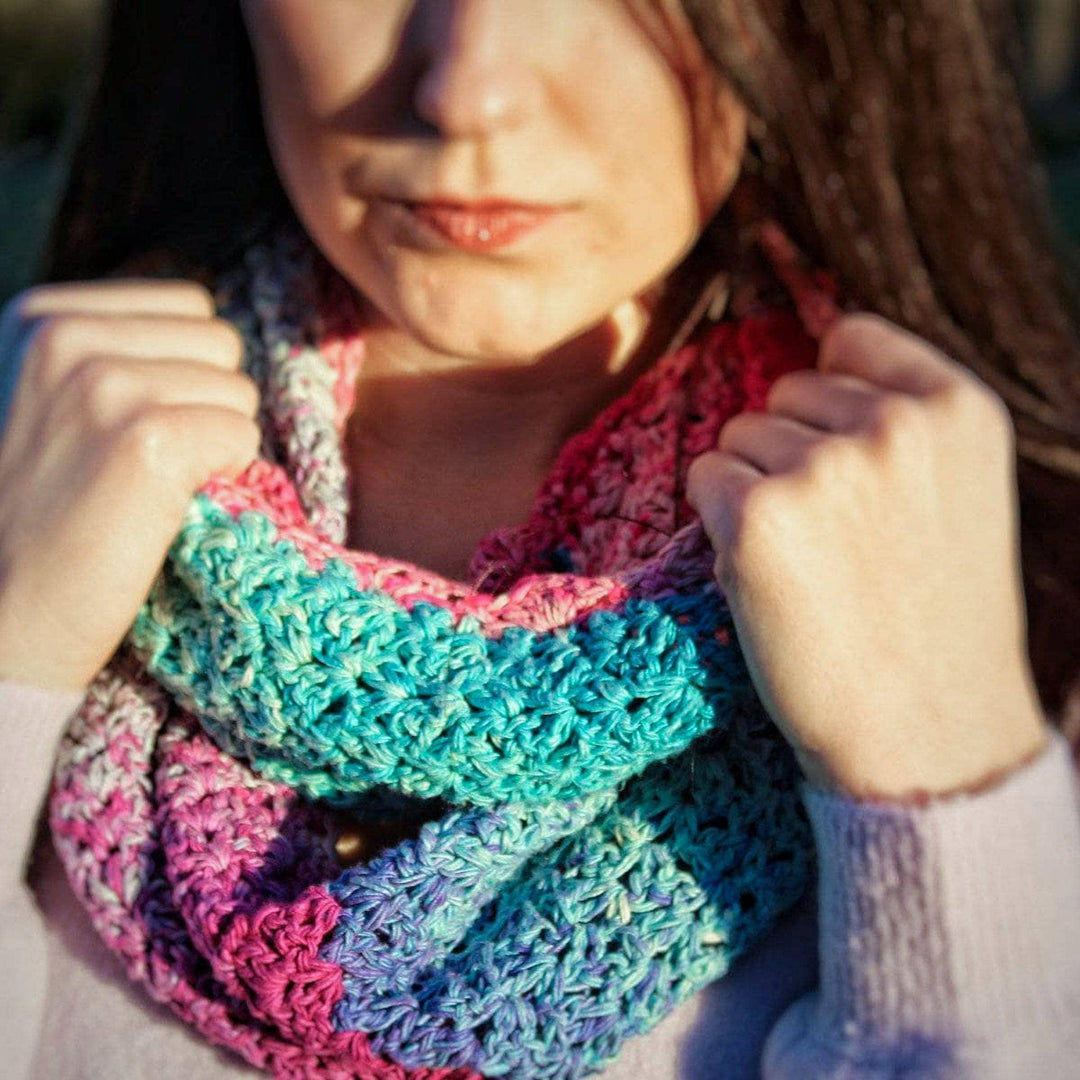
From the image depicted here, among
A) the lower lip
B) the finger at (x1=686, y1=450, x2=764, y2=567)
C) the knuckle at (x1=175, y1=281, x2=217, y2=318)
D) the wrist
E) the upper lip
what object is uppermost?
the upper lip

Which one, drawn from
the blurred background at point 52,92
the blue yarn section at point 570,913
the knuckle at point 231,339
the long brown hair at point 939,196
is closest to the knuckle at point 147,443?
the knuckle at point 231,339

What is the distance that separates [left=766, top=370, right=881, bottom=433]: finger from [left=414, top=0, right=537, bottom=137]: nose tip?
0.70 feet

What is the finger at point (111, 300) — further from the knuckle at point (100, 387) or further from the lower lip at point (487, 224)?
the lower lip at point (487, 224)

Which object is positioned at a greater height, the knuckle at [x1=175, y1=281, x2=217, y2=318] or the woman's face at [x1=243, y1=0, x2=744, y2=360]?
the woman's face at [x1=243, y1=0, x2=744, y2=360]

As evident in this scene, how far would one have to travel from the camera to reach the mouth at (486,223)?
66 centimetres

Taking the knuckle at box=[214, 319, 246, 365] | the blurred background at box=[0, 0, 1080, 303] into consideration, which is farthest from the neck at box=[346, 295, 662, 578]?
the blurred background at box=[0, 0, 1080, 303]

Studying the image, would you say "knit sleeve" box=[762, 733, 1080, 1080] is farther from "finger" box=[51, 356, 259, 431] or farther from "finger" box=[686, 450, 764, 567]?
"finger" box=[51, 356, 259, 431]

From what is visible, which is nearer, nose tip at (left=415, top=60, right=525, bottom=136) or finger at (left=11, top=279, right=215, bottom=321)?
nose tip at (left=415, top=60, right=525, bottom=136)

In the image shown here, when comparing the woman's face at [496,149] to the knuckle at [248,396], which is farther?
the knuckle at [248,396]

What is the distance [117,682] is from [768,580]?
1.36ft

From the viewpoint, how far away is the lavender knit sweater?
588mm

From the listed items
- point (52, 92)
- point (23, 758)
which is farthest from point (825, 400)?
point (52, 92)

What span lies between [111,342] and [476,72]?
29 cm

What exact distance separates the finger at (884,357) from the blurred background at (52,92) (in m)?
1.91
